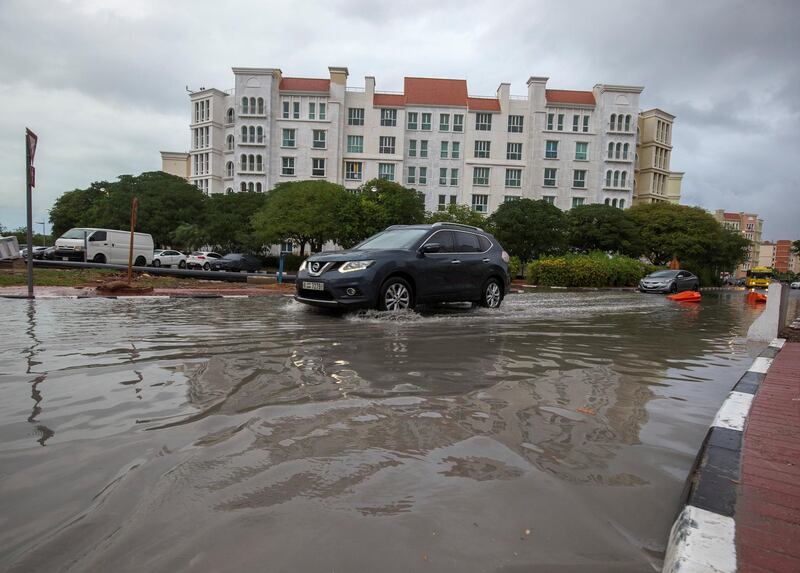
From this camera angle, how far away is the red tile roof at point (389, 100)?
62.1 m

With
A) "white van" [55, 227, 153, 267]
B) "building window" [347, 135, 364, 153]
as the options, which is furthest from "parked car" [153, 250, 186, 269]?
"building window" [347, 135, 364, 153]

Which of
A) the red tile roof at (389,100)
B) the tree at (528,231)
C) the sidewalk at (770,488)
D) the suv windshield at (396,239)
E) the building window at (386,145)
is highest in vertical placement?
the red tile roof at (389,100)

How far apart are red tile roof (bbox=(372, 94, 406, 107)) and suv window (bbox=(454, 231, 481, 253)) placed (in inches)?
2184

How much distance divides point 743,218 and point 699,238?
134053 mm

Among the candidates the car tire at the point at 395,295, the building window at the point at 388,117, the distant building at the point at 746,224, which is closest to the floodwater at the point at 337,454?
the car tire at the point at 395,295

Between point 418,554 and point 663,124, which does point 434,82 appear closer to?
point 663,124

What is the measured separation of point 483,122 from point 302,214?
30.9m

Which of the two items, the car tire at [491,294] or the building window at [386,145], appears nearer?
the car tire at [491,294]

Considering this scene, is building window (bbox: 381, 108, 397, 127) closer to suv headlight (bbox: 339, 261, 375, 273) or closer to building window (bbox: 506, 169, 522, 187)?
building window (bbox: 506, 169, 522, 187)

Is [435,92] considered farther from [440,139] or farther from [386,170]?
[386,170]

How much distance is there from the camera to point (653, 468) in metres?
2.86

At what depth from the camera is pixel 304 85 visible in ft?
207

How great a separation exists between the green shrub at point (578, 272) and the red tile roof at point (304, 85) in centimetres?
4271

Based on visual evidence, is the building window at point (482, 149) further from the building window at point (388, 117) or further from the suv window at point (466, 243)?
the suv window at point (466, 243)
